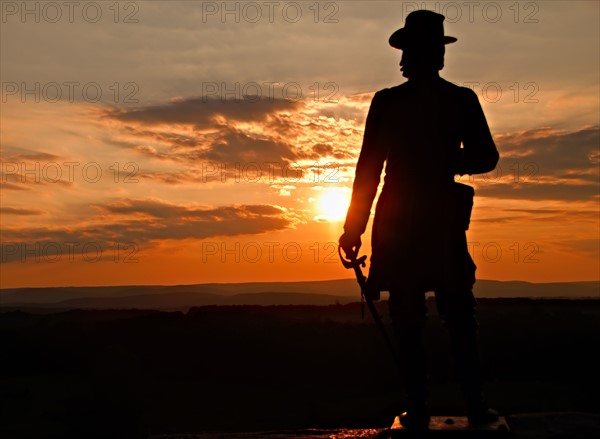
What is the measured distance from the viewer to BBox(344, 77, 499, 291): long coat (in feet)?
23.3

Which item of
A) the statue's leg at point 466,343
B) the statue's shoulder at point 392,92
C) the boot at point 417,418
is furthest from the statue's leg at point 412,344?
the statue's shoulder at point 392,92

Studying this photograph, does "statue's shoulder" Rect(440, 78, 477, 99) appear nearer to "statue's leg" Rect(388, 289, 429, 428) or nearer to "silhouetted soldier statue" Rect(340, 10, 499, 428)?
"silhouetted soldier statue" Rect(340, 10, 499, 428)

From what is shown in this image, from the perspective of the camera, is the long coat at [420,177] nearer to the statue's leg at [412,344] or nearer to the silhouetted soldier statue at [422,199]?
the silhouetted soldier statue at [422,199]

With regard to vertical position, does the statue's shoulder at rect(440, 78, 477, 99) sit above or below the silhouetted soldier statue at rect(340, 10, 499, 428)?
above

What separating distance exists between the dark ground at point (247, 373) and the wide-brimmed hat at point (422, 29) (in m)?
13.0

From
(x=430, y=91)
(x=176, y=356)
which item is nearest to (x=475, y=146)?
(x=430, y=91)

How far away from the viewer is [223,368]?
97.5 ft

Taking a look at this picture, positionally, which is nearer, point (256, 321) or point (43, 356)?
point (43, 356)

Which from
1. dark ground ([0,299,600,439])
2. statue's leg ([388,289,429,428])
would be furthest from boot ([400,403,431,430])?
dark ground ([0,299,600,439])

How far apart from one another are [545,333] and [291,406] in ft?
40.5

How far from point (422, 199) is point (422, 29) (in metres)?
1.45

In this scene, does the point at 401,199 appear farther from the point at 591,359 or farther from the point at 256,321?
the point at 256,321

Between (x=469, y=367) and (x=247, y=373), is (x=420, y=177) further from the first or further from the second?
(x=247, y=373)

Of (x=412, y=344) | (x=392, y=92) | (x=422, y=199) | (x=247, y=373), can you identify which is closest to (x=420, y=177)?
(x=422, y=199)
